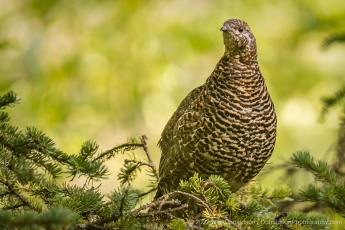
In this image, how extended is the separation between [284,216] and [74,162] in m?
1.22

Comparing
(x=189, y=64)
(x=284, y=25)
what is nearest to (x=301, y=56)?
(x=284, y=25)

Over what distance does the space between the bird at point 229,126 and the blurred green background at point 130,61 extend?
2200 millimetres

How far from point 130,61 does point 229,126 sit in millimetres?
2958

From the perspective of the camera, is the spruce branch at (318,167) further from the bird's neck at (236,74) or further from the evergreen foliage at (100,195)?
the bird's neck at (236,74)

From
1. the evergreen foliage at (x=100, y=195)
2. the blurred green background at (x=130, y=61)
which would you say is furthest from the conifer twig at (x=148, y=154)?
the blurred green background at (x=130, y=61)

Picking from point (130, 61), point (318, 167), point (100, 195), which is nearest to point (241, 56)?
point (318, 167)

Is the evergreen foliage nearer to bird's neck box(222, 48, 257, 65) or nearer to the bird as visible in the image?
the bird

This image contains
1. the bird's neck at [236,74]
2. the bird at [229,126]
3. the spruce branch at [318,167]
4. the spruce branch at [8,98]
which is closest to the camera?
the spruce branch at [8,98]

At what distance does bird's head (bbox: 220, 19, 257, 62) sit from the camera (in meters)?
3.96

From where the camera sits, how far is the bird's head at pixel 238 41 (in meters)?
3.96

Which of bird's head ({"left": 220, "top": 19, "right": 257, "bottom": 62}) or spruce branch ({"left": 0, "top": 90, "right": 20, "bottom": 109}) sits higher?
bird's head ({"left": 220, "top": 19, "right": 257, "bottom": 62})

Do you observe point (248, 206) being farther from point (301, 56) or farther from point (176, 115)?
point (301, 56)

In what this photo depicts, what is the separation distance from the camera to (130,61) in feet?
21.2

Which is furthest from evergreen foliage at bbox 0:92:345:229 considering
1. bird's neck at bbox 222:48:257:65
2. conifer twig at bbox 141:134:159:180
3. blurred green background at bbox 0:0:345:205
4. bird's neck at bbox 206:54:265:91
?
blurred green background at bbox 0:0:345:205
